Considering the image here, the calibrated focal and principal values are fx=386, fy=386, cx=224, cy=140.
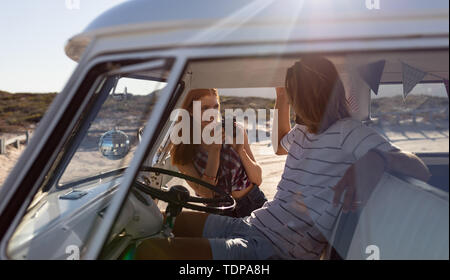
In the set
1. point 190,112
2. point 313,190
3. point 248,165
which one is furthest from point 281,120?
point 313,190

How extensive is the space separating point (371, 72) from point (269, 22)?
1172mm

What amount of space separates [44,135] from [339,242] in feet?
3.66

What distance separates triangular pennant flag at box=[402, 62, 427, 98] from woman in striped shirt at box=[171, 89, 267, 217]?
1.10 meters

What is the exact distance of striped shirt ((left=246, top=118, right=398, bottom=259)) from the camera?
156 cm

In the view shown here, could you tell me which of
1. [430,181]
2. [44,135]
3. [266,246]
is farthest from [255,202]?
[44,135]

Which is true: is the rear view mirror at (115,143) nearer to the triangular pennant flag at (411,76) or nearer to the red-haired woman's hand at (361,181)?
the red-haired woman's hand at (361,181)

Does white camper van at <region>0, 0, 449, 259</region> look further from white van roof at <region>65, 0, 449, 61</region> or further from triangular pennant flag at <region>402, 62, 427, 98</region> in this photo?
triangular pennant flag at <region>402, 62, 427, 98</region>

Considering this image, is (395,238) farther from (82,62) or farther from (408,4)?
(82,62)

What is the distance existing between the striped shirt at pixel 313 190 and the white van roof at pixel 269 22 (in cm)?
58

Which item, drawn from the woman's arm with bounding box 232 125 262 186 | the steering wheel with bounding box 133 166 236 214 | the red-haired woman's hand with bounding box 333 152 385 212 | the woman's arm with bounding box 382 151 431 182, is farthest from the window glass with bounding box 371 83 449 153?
the steering wheel with bounding box 133 166 236 214

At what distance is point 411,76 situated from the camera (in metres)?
2.29

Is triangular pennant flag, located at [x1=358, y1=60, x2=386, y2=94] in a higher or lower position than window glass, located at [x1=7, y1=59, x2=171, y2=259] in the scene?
higher

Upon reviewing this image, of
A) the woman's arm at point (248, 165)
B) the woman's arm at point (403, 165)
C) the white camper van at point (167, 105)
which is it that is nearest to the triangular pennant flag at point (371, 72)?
the white camper van at point (167, 105)
